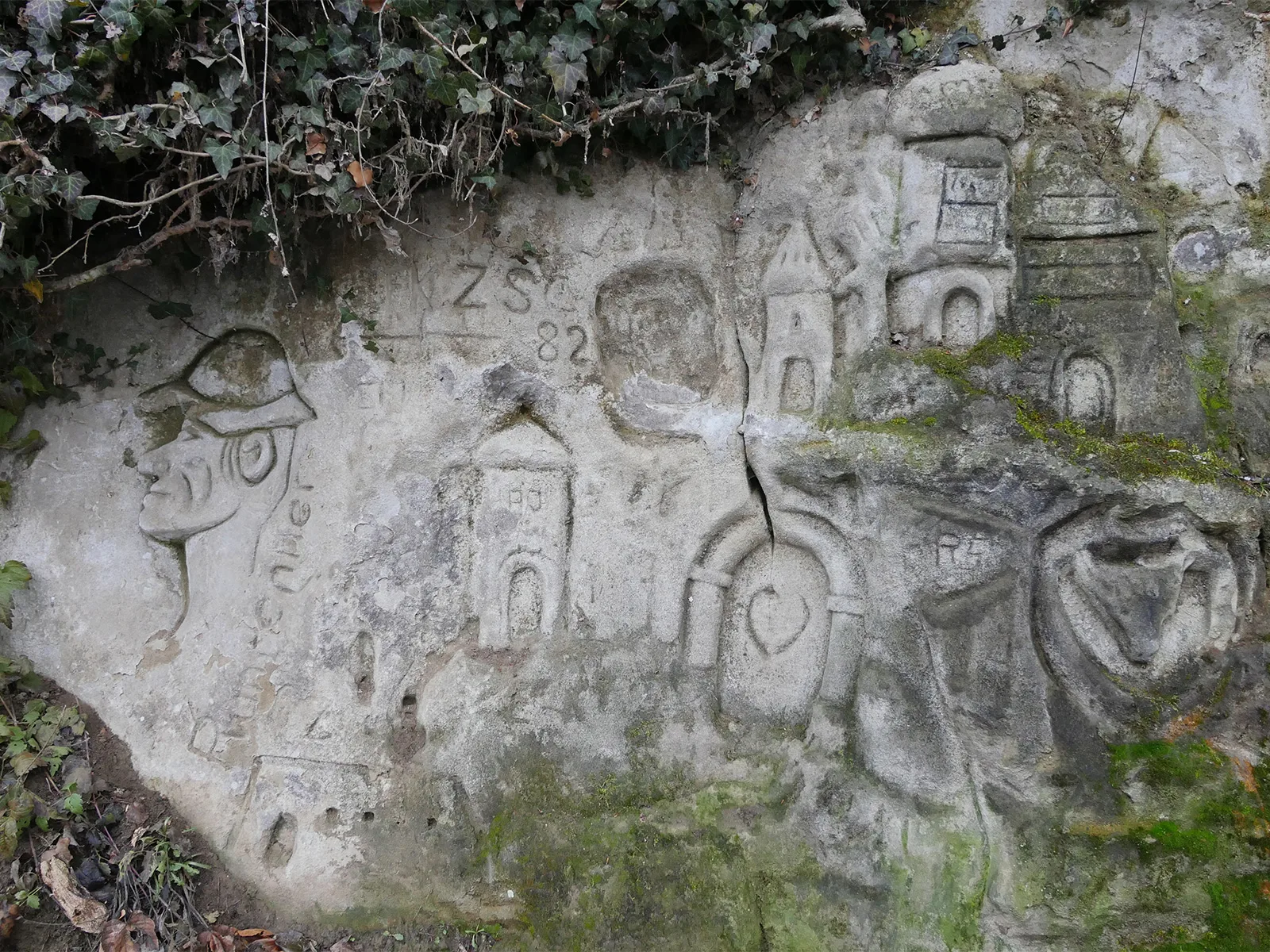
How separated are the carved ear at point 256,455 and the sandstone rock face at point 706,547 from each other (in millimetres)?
22

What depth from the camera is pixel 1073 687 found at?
3.08 m

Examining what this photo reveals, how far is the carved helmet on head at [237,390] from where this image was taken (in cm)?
371

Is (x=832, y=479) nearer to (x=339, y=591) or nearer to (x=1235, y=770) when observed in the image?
(x=1235, y=770)

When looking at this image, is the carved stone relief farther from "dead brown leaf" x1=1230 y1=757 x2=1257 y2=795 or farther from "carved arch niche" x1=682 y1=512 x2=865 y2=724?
"carved arch niche" x1=682 y1=512 x2=865 y2=724

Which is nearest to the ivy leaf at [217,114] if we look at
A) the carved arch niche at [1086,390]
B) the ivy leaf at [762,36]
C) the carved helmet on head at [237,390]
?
the carved helmet on head at [237,390]

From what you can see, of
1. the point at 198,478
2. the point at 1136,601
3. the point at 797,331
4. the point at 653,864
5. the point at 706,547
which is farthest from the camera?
the point at 198,478

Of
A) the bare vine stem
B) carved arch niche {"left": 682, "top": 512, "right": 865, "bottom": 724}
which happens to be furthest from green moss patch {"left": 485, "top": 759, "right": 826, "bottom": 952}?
the bare vine stem

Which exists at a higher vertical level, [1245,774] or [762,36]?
[762,36]

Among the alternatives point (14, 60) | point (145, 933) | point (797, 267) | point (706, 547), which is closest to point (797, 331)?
point (797, 267)

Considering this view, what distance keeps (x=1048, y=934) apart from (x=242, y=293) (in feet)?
11.5

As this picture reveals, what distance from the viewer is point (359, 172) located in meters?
3.18

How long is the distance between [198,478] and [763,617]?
2188 mm

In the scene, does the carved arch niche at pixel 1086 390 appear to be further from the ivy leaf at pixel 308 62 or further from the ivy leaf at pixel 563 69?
the ivy leaf at pixel 308 62

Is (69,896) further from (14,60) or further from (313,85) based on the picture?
(313,85)
